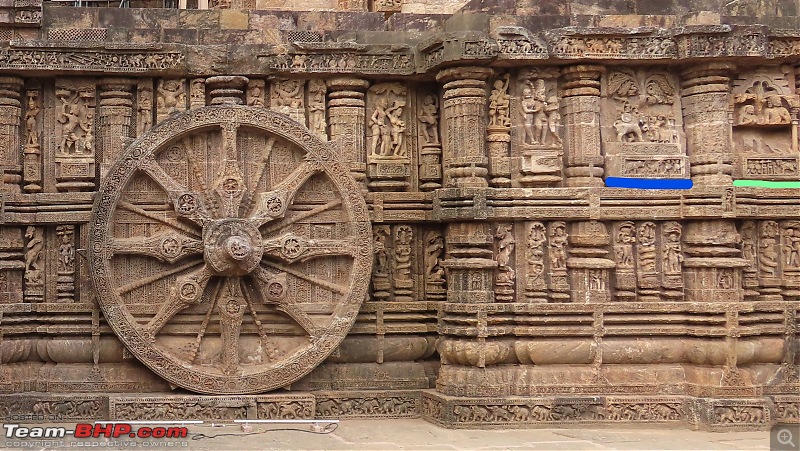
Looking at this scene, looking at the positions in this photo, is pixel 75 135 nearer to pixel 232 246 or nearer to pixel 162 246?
pixel 162 246

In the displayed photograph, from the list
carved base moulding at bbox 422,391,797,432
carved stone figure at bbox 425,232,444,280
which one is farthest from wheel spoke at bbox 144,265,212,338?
carved base moulding at bbox 422,391,797,432

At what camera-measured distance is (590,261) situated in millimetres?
11398

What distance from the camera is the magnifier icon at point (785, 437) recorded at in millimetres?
10516

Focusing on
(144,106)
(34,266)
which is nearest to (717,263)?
(144,106)

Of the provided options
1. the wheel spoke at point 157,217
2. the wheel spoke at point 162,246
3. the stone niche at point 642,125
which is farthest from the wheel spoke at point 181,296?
the stone niche at point 642,125

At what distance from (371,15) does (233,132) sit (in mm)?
2338

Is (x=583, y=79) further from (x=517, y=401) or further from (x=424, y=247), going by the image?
(x=517, y=401)

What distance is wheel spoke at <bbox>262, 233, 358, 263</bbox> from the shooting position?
37.7 feet

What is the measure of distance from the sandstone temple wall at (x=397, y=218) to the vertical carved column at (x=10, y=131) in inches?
1.1

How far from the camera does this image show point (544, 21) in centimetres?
1152

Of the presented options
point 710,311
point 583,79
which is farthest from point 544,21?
point 710,311

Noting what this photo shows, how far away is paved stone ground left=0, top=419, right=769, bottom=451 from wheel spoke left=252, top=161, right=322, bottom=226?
2.48m

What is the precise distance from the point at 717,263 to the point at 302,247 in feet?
16.2

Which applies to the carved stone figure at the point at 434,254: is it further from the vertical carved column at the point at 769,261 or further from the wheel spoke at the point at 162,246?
the vertical carved column at the point at 769,261
